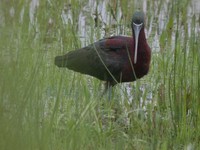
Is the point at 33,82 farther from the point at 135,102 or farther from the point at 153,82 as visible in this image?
the point at 153,82

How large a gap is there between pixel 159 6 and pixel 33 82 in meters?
4.62

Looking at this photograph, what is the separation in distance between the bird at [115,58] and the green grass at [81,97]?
11 cm

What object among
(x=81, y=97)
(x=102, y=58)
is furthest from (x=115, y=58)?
(x=81, y=97)

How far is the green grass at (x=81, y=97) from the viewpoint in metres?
3.35

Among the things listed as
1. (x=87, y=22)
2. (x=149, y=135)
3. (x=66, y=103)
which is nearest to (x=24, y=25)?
(x=66, y=103)

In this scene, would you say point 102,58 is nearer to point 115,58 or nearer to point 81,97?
point 115,58

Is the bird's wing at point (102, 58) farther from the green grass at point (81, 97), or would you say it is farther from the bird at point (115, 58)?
the green grass at point (81, 97)

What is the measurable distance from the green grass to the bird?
11 cm

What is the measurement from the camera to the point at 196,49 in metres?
5.10

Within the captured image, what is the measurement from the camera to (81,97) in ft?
16.2

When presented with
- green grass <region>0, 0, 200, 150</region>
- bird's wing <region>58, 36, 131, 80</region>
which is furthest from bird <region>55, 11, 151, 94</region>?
green grass <region>0, 0, 200, 150</region>

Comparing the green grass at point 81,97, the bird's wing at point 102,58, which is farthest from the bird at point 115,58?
the green grass at point 81,97

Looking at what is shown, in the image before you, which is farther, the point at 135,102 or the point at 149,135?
the point at 135,102

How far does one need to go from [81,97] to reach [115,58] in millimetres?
1043
